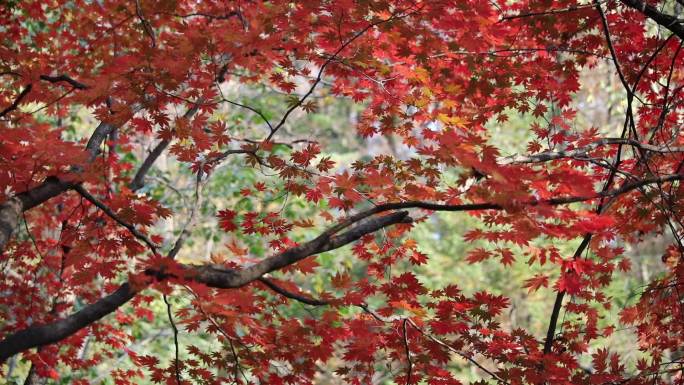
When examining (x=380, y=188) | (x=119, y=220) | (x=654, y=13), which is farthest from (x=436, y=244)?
Result: (x=119, y=220)

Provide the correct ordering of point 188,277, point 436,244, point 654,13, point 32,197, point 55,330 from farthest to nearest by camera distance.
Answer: point 436,244, point 32,197, point 654,13, point 188,277, point 55,330

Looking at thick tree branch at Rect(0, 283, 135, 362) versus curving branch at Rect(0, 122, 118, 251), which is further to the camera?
curving branch at Rect(0, 122, 118, 251)

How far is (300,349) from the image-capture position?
13.3 feet

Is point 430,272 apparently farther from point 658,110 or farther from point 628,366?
point 658,110

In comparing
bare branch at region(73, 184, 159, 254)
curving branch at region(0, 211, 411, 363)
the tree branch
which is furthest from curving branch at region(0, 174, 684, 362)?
the tree branch

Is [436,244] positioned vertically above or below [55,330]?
above

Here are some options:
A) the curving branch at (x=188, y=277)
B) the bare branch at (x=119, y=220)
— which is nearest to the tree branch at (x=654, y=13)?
the curving branch at (x=188, y=277)

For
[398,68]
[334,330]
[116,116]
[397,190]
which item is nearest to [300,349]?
[334,330]

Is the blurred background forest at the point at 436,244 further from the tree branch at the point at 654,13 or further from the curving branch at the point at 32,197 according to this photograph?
the tree branch at the point at 654,13

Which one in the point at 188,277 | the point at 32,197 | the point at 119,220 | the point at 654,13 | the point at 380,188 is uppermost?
the point at 654,13

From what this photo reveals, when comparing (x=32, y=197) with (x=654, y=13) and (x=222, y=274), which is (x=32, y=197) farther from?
(x=654, y=13)

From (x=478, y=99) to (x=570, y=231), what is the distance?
2.47 metres

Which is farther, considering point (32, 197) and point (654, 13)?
point (32, 197)

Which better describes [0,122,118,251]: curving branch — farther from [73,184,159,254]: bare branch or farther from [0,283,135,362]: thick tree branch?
[0,283,135,362]: thick tree branch
